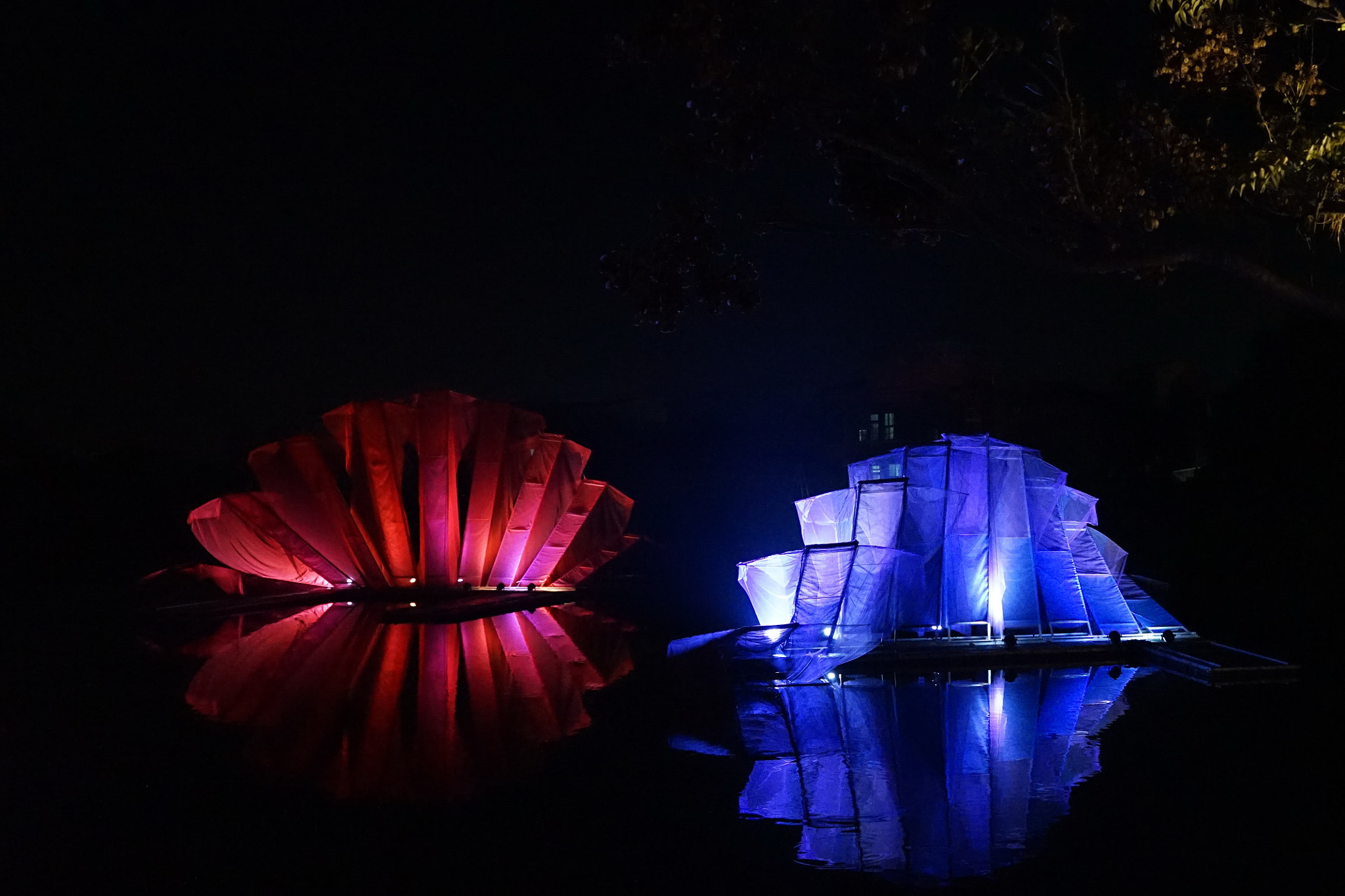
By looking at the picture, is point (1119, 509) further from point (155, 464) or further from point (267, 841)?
point (155, 464)

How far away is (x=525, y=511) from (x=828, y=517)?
28.6 ft

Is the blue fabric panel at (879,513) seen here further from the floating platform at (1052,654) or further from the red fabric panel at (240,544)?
the red fabric panel at (240,544)

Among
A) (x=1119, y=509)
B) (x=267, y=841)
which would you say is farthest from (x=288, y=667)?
(x=1119, y=509)

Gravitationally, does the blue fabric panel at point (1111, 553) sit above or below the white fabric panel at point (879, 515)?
below

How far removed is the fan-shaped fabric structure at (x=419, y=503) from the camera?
19.6 metres

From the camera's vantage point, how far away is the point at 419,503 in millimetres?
19891

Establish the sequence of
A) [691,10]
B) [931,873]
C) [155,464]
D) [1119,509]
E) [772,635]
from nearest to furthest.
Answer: [931,873] → [691,10] → [772,635] → [1119,509] → [155,464]

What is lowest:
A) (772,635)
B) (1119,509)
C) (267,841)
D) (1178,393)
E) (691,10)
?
(267,841)

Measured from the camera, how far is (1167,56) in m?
6.54

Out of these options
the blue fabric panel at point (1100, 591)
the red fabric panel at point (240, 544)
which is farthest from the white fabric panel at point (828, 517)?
the red fabric panel at point (240, 544)

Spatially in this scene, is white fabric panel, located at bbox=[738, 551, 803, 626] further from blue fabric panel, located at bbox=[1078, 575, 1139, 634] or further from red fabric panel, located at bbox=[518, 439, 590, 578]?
red fabric panel, located at bbox=[518, 439, 590, 578]

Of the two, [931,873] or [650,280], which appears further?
[650,280]

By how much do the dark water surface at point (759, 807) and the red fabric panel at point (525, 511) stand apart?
11293mm

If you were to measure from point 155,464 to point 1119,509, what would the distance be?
28.4 m
